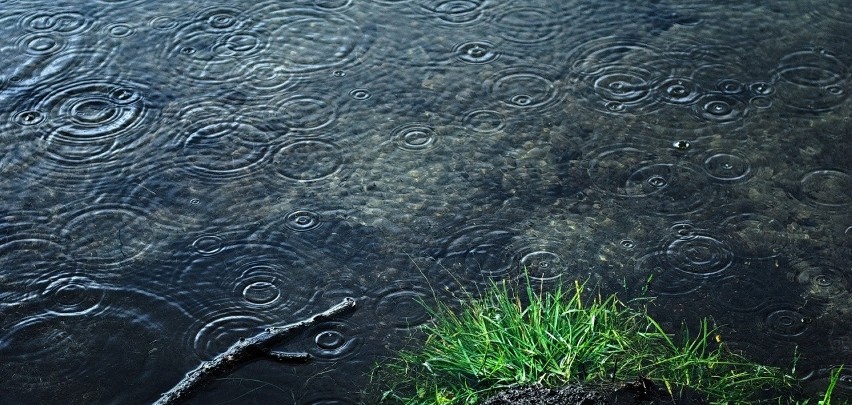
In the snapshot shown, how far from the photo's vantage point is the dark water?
3674mm

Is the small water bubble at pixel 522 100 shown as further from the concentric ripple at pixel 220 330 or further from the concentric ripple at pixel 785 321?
the concentric ripple at pixel 220 330

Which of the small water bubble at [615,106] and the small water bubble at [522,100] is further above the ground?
the small water bubble at [522,100]

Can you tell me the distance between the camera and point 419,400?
3.37 metres

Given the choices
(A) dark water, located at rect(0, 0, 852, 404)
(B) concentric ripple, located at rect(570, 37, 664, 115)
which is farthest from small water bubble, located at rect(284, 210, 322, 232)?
(B) concentric ripple, located at rect(570, 37, 664, 115)

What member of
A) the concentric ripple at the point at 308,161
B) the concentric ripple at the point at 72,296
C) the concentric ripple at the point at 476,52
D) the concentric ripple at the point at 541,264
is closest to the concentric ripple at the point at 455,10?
the concentric ripple at the point at 476,52

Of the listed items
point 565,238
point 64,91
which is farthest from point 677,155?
point 64,91

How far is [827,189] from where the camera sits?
14.1 ft

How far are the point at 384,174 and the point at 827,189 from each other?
6.27 ft

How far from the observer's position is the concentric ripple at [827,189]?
423 cm

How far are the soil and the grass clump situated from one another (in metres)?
0.04

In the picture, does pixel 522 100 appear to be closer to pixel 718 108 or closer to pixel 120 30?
pixel 718 108

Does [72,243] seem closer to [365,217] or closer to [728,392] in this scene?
[365,217]

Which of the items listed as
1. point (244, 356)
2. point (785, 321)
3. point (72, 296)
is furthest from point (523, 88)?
point (72, 296)

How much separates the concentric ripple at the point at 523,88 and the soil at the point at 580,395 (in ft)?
6.00
